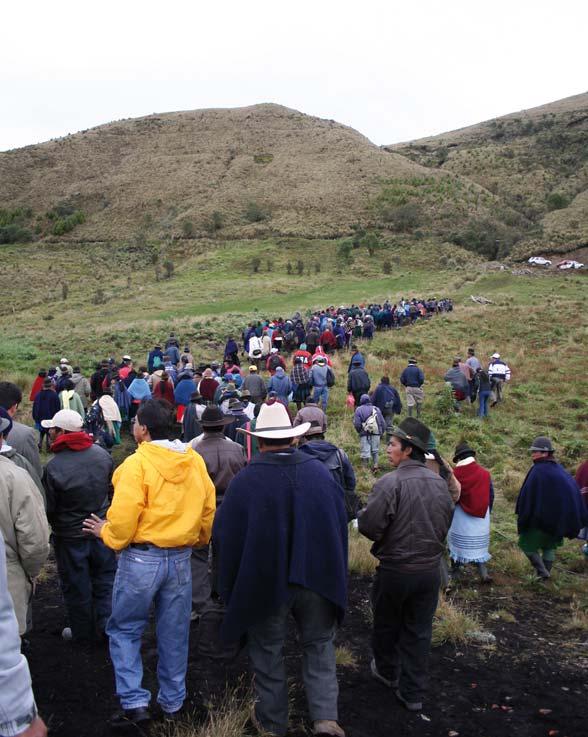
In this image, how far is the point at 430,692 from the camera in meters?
4.94

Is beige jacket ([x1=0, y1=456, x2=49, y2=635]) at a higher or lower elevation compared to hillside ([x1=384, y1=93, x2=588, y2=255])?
lower

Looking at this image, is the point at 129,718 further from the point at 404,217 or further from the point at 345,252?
the point at 404,217

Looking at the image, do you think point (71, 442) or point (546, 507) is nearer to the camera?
point (71, 442)

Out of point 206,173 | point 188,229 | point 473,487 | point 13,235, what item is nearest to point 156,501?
point 473,487

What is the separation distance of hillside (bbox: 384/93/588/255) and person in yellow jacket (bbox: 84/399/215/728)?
50.9m

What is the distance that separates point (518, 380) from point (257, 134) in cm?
8723

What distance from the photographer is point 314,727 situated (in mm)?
4098

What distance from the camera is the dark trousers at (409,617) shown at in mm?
4660

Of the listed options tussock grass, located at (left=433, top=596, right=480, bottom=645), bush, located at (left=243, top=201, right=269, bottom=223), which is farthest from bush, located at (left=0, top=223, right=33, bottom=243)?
tussock grass, located at (left=433, top=596, right=480, bottom=645)

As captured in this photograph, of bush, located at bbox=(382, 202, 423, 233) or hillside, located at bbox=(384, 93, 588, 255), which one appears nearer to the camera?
hillside, located at bbox=(384, 93, 588, 255)

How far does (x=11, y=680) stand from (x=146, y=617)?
227 cm

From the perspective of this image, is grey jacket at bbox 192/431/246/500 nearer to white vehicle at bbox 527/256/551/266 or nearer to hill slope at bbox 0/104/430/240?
white vehicle at bbox 527/256/551/266

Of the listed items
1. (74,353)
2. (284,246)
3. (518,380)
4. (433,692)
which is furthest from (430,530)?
(284,246)

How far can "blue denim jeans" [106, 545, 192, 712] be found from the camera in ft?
13.8
